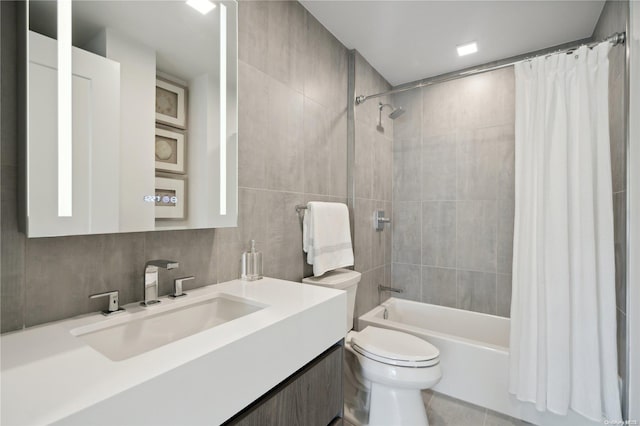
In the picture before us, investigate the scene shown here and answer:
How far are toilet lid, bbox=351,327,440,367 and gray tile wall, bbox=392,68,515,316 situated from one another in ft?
3.35

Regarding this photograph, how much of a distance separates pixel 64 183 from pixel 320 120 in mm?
1443

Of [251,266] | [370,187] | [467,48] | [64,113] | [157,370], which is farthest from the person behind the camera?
[370,187]

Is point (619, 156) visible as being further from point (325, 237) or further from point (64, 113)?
point (64, 113)

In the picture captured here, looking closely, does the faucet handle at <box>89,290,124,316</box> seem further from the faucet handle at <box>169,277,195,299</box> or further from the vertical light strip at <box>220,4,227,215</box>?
the vertical light strip at <box>220,4,227,215</box>

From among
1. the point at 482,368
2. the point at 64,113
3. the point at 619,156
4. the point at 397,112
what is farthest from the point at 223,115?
the point at 482,368

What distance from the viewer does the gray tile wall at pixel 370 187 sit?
2.34 metres

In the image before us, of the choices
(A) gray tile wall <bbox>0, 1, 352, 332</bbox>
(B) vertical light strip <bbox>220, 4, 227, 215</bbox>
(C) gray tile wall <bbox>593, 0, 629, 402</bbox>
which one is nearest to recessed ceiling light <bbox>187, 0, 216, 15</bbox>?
(B) vertical light strip <bbox>220, 4, 227, 215</bbox>

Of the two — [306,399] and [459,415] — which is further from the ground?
[306,399]

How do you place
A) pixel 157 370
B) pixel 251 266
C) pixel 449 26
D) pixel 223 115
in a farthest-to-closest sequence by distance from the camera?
pixel 449 26, pixel 251 266, pixel 223 115, pixel 157 370

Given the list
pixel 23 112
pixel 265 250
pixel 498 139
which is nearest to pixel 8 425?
pixel 23 112

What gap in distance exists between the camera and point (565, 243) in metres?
1.52

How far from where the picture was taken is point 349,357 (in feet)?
6.11

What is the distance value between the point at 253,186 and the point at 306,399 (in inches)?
36.2

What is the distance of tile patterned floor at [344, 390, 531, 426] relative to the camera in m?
1.73
